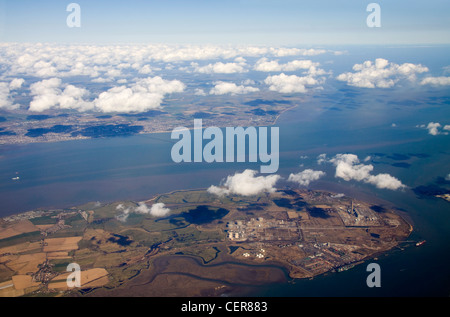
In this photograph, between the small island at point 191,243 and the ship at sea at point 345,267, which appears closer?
the small island at point 191,243

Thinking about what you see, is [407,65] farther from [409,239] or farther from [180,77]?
[409,239]

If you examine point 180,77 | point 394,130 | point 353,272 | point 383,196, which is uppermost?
point 180,77

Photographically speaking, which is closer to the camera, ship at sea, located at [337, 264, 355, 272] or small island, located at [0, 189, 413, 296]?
small island, located at [0, 189, 413, 296]

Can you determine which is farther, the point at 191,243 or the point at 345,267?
the point at 191,243

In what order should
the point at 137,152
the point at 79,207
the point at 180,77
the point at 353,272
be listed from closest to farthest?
the point at 353,272, the point at 79,207, the point at 137,152, the point at 180,77

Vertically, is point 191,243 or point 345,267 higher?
point 191,243
